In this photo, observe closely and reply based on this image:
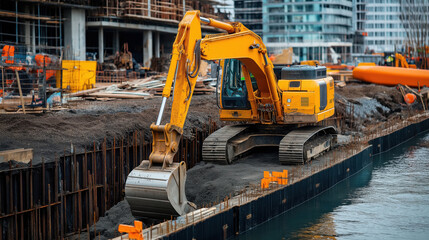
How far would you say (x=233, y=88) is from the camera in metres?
22.6

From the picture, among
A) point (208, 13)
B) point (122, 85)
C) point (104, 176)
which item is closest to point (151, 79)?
point (122, 85)

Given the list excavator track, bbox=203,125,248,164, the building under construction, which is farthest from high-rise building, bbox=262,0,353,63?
excavator track, bbox=203,125,248,164

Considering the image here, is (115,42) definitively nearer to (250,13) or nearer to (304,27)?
(304,27)

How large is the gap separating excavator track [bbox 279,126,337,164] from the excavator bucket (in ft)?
25.3

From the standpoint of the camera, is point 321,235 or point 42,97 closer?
point 321,235

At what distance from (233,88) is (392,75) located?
28.6 metres

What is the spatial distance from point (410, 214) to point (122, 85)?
19.6m

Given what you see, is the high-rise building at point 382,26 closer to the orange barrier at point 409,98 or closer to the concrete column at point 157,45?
the concrete column at point 157,45

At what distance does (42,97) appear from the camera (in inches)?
974

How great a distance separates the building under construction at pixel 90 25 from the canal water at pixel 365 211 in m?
29.4

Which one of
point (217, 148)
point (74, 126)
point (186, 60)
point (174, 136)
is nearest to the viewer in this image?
point (174, 136)

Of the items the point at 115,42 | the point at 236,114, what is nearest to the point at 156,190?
the point at 236,114

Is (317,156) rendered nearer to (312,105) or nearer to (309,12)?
(312,105)

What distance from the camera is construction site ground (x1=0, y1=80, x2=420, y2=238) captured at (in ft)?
56.0
